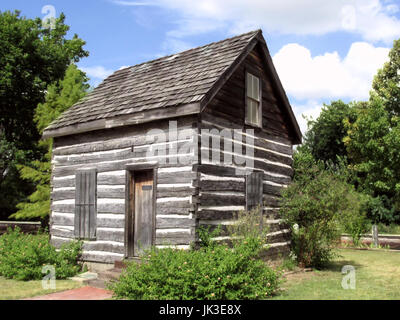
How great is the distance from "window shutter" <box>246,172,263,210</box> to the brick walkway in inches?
165

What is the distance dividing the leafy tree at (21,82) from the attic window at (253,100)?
56.3ft

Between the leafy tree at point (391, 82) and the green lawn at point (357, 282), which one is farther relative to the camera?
the leafy tree at point (391, 82)

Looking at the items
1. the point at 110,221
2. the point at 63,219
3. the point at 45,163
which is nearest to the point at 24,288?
the point at 110,221

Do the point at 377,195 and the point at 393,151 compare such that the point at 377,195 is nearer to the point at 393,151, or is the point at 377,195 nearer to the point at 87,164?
the point at 393,151

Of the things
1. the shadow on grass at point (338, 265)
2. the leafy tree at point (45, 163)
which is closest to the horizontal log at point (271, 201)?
the shadow on grass at point (338, 265)

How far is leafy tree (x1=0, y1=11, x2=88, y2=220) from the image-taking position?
24781 millimetres

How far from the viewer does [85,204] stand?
1143cm

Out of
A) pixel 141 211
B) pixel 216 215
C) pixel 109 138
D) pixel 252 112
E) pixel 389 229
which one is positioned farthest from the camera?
pixel 389 229

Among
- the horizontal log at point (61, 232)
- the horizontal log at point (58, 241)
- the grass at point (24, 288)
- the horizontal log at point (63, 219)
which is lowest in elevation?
the grass at point (24, 288)

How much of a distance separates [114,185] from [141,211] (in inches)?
44.8

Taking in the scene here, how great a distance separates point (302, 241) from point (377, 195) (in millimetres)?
17393

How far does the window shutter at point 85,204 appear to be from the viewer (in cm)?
1125

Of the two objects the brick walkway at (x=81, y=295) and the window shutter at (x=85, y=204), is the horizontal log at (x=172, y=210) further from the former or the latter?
the window shutter at (x=85, y=204)

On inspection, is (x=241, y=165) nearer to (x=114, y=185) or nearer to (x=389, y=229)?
(x=114, y=185)
